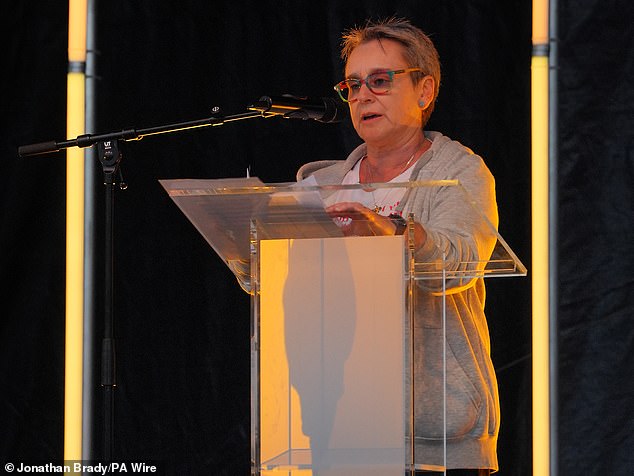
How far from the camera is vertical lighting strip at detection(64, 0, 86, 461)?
3738 mm

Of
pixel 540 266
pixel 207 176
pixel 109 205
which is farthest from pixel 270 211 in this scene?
pixel 207 176

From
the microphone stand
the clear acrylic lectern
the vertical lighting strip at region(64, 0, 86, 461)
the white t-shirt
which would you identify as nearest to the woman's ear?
the white t-shirt

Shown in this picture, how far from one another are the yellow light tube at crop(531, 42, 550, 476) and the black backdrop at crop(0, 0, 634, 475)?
3 cm

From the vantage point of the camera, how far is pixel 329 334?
1913 millimetres

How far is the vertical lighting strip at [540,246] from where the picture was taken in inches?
131

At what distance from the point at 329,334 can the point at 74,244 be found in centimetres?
205

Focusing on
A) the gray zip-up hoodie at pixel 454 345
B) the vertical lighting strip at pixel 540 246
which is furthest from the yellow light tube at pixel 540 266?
the gray zip-up hoodie at pixel 454 345

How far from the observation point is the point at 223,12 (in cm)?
372

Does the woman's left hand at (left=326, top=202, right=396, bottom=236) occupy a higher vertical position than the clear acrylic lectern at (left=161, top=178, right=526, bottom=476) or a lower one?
higher

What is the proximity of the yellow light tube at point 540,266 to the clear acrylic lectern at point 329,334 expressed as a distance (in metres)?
1.43

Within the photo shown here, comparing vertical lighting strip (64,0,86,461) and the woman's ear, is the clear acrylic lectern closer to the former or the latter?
the woman's ear

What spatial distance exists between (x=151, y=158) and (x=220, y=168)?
25 centimetres

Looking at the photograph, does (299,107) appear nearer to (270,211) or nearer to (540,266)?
(270,211)
